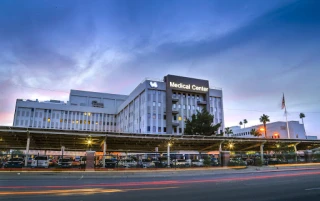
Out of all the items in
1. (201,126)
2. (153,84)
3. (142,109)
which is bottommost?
(201,126)

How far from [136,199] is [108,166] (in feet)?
82.3

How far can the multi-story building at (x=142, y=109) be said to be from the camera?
239 feet

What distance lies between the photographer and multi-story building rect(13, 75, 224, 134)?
239 ft

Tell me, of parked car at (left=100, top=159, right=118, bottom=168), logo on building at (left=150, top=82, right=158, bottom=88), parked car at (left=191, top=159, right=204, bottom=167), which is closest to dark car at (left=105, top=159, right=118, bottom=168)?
parked car at (left=100, top=159, right=118, bottom=168)

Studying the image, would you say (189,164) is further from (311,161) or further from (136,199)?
(136,199)

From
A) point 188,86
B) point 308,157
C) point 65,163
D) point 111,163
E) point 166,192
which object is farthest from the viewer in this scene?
point 188,86

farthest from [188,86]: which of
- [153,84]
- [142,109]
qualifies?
[142,109]

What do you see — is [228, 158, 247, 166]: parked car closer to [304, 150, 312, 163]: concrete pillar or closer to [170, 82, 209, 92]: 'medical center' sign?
[304, 150, 312, 163]: concrete pillar

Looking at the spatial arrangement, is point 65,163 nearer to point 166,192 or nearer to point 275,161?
point 166,192

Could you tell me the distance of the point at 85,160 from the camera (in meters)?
30.6

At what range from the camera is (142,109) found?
74.6 meters

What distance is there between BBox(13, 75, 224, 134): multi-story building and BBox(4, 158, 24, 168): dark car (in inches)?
1611

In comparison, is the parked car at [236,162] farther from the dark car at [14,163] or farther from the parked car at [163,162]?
the dark car at [14,163]

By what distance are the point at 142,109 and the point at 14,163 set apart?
46.0 m
